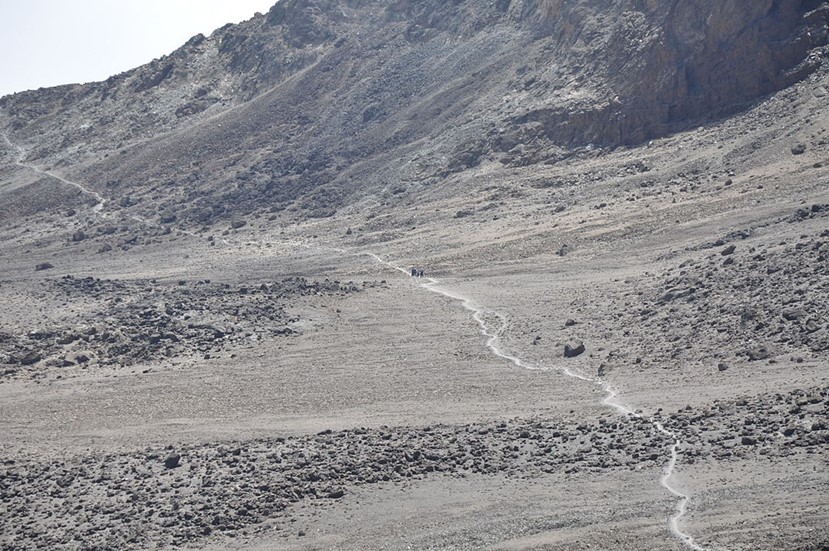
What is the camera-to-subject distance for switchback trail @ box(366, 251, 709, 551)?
1730 cm

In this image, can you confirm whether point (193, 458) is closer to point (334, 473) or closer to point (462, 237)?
point (334, 473)

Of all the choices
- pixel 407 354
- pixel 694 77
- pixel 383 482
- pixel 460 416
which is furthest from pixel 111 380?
pixel 694 77

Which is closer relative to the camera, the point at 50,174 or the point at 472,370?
the point at 472,370

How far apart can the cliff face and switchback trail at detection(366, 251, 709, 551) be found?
488 inches

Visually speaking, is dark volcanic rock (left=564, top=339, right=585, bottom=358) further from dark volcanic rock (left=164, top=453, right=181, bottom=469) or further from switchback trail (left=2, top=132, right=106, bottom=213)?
switchback trail (left=2, top=132, right=106, bottom=213)

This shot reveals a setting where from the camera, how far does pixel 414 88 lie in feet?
211

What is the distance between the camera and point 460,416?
24.7 metres

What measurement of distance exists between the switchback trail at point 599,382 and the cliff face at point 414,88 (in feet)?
40.6

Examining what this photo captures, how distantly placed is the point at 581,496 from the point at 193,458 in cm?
788

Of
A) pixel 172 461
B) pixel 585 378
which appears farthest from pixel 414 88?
pixel 172 461

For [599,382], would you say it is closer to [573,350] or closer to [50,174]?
[573,350]

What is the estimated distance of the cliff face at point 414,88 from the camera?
4984 cm

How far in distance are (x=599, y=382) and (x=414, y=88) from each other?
131 ft

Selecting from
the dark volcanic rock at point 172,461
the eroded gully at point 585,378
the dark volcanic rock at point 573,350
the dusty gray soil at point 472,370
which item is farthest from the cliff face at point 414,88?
the dark volcanic rock at point 172,461
